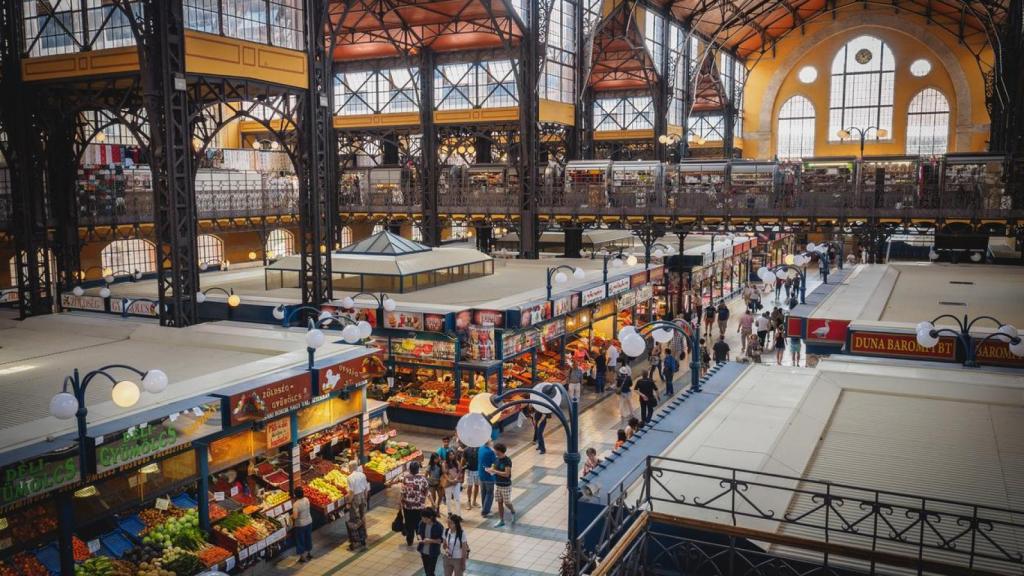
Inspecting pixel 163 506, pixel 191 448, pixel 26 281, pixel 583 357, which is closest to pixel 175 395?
pixel 191 448

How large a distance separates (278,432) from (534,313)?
8847 mm

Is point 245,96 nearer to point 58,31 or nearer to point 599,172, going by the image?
point 58,31

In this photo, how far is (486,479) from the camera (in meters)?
15.2

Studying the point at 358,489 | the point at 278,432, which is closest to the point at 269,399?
the point at 278,432

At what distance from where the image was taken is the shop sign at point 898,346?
15561 millimetres

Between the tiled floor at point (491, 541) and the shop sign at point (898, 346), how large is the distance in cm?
683

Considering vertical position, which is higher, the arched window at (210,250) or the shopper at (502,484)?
the arched window at (210,250)

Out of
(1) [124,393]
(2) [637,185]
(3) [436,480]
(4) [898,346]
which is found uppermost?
(2) [637,185]

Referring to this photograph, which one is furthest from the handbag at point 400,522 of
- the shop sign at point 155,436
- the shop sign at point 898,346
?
the shop sign at point 898,346

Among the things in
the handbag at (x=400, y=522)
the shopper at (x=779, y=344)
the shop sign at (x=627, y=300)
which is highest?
the shop sign at (x=627, y=300)

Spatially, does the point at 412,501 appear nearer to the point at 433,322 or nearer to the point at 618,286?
the point at 433,322

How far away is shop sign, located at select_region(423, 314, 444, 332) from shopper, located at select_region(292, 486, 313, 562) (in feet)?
23.0

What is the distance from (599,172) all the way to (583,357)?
13.7 metres

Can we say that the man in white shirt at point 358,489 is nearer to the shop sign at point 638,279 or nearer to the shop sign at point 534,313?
the shop sign at point 534,313
